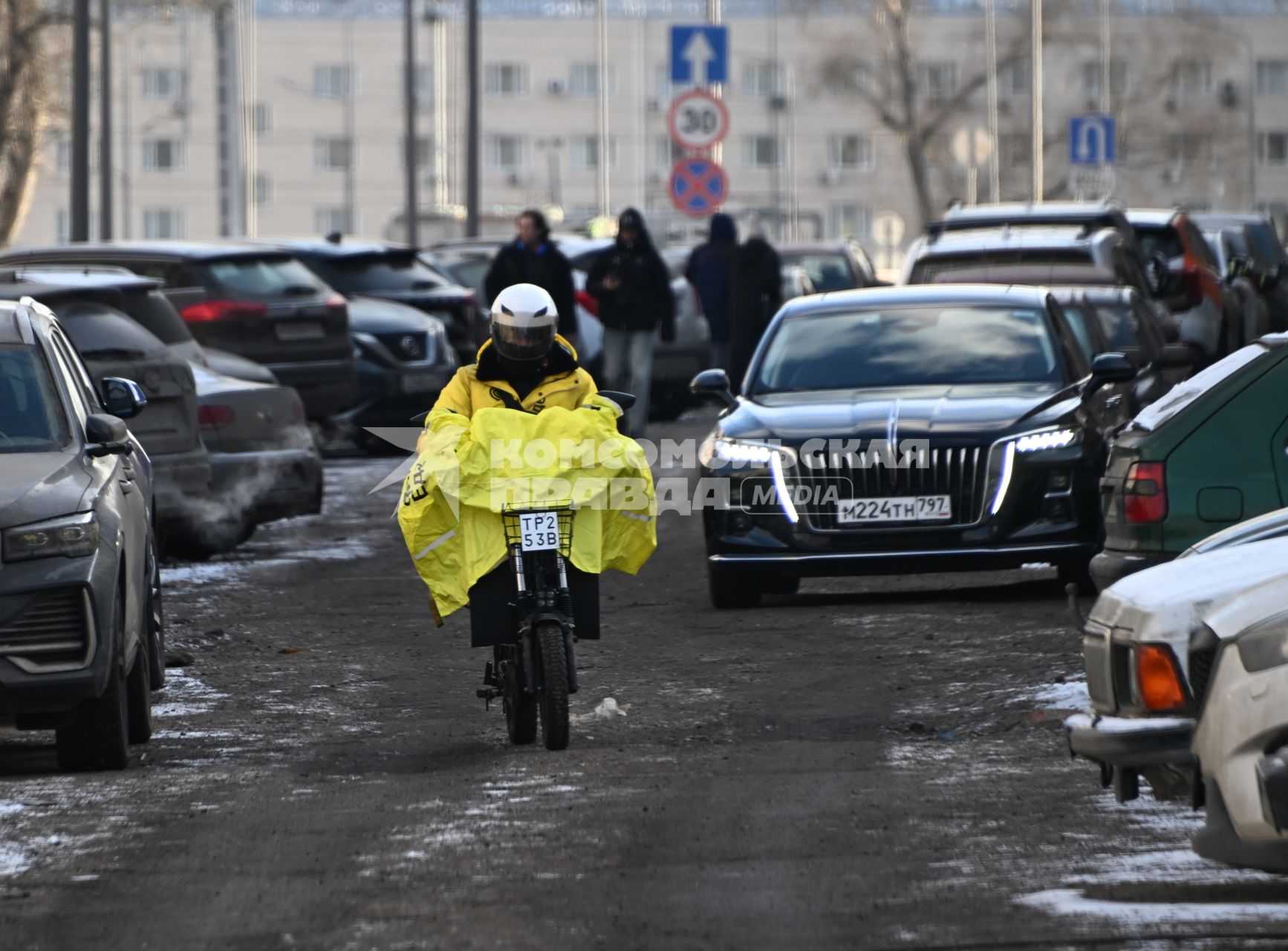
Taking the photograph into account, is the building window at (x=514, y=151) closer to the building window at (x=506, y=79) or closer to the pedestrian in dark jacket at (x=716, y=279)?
the building window at (x=506, y=79)

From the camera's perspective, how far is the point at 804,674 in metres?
10.0

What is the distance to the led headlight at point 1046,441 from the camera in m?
11.7

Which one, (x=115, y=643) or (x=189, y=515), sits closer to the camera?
(x=115, y=643)

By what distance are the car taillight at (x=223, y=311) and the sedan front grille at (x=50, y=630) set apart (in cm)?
1123

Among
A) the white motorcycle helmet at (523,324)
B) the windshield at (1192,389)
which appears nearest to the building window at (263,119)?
the windshield at (1192,389)

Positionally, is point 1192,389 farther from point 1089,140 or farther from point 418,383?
point 1089,140

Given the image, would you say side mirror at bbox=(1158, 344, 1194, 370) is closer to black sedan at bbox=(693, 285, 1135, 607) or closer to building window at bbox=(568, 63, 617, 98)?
black sedan at bbox=(693, 285, 1135, 607)

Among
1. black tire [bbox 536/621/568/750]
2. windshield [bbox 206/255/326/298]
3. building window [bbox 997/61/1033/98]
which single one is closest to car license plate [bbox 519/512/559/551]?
black tire [bbox 536/621/568/750]

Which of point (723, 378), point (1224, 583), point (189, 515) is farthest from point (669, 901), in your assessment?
point (189, 515)

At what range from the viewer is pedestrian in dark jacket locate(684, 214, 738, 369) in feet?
75.2

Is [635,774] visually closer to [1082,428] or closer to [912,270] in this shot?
[1082,428]

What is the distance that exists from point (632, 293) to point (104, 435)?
41.5 ft

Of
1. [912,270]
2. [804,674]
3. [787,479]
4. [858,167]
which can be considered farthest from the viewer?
[858,167]

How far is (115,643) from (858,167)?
88654 millimetres
